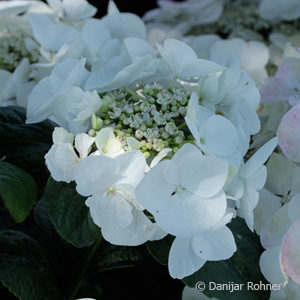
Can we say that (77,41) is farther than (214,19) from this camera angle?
No

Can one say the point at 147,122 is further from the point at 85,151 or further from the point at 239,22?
the point at 239,22

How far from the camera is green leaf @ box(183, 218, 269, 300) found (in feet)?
1.72

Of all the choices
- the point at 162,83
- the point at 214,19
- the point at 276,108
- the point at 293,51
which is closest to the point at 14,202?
the point at 162,83

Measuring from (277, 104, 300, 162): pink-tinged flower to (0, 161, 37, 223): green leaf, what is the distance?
11.7 inches

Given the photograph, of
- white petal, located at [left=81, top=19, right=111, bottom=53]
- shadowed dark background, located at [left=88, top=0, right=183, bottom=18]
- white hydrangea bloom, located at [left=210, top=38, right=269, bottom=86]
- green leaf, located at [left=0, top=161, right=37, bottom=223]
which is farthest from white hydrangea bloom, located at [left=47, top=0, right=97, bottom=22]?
shadowed dark background, located at [left=88, top=0, right=183, bottom=18]

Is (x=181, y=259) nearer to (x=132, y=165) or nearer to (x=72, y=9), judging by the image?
(x=132, y=165)

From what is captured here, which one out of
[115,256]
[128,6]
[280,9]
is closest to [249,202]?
[115,256]

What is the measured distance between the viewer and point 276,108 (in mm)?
704

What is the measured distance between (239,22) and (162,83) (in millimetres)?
609

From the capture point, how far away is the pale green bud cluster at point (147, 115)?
469 mm

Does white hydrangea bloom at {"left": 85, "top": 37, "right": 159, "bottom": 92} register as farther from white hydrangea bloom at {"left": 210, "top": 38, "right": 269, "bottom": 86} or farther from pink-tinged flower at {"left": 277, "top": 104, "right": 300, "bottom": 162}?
white hydrangea bloom at {"left": 210, "top": 38, "right": 269, "bottom": 86}

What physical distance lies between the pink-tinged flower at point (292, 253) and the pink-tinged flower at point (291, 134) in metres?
0.10

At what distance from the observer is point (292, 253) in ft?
1.70

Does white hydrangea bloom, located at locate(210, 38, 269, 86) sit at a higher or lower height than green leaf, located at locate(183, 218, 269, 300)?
higher
